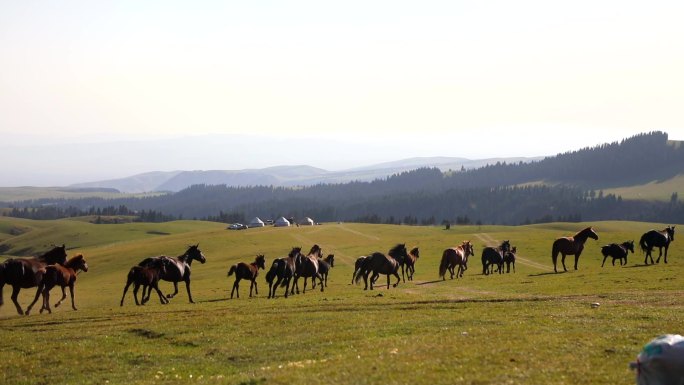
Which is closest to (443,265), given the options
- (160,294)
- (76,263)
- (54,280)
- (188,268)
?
(188,268)

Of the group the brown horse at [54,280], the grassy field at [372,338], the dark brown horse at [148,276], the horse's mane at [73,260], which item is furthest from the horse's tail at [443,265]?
the brown horse at [54,280]

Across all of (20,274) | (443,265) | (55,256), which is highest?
(55,256)

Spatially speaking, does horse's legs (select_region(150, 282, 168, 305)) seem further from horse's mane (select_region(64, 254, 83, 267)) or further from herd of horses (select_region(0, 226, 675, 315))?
horse's mane (select_region(64, 254, 83, 267))

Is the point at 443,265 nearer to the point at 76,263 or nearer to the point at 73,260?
the point at 76,263

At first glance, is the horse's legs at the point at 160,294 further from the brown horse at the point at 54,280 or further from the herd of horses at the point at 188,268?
the brown horse at the point at 54,280

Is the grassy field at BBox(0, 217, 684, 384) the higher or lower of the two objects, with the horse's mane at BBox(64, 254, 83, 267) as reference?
lower

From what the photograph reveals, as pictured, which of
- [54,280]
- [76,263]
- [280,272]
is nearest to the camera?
[54,280]

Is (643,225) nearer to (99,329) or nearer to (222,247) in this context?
(222,247)

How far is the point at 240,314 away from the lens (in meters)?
27.1

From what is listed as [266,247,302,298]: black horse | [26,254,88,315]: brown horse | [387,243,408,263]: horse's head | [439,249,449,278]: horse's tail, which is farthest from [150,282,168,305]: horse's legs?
[439,249,449,278]: horse's tail

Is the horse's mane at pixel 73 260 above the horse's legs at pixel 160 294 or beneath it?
above

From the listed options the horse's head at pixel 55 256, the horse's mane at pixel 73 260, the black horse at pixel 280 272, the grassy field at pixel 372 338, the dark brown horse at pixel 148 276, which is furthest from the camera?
the black horse at pixel 280 272

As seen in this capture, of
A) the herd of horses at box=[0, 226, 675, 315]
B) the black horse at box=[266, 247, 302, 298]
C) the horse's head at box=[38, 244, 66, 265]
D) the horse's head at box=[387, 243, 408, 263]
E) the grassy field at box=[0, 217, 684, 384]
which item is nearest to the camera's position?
the grassy field at box=[0, 217, 684, 384]

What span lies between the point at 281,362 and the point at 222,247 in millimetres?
80301
